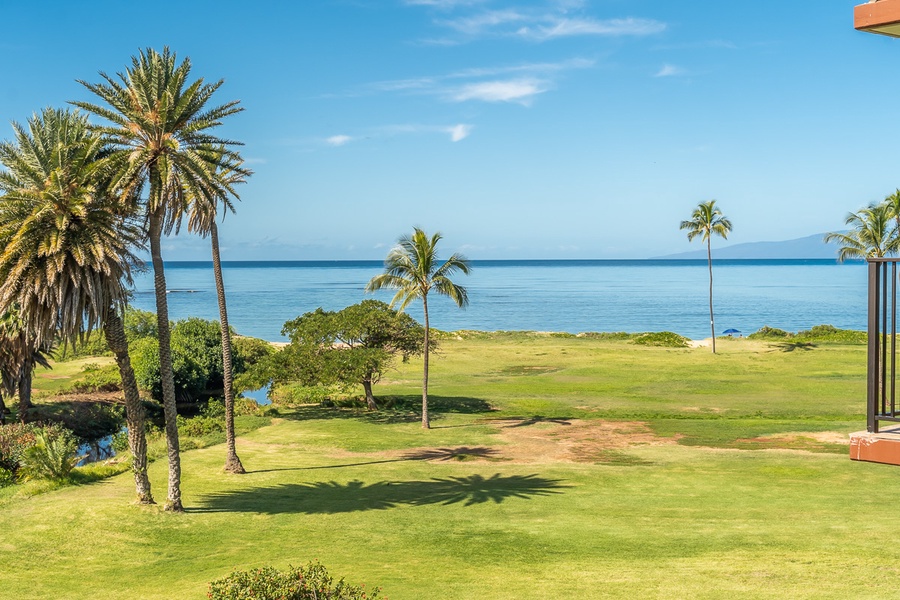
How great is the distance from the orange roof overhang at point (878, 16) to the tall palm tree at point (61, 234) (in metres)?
21.4

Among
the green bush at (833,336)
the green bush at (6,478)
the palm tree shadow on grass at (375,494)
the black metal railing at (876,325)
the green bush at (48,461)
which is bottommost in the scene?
the green bush at (833,336)

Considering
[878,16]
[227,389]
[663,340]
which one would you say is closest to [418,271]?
[227,389]

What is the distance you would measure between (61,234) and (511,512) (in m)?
16.8

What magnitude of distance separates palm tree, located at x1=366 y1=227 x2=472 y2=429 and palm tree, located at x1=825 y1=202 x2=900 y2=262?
44957mm

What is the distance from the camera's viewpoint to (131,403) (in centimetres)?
2627

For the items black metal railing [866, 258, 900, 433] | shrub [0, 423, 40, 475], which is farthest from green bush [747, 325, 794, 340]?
black metal railing [866, 258, 900, 433]

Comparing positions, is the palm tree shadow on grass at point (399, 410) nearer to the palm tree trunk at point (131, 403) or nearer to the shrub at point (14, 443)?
the shrub at point (14, 443)

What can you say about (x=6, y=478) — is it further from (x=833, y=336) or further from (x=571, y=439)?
(x=833, y=336)

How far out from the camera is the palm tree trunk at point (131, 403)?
25.9 metres

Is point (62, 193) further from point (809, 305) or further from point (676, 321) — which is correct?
point (809, 305)

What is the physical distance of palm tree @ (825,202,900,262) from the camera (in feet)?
234

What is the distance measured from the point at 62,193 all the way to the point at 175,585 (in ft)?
40.9

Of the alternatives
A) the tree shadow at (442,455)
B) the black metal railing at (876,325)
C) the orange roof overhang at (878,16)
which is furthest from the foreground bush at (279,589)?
the tree shadow at (442,455)

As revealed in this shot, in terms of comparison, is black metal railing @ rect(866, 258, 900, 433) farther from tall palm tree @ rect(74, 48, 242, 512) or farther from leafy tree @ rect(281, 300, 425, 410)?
leafy tree @ rect(281, 300, 425, 410)
